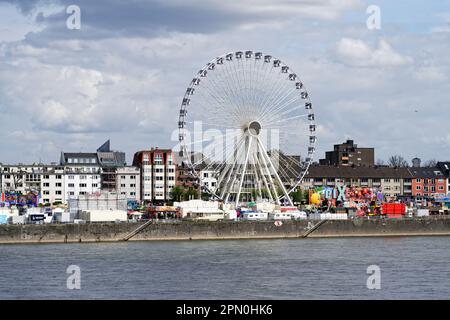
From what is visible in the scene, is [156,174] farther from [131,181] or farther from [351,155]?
[351,155]

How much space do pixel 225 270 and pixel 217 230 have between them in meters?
32.0

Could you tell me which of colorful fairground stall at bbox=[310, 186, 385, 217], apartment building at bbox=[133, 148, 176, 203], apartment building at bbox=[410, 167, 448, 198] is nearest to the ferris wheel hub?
colorful fairground stall at bbox=[310, 186, 385, 217]

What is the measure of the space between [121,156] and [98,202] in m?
64.3

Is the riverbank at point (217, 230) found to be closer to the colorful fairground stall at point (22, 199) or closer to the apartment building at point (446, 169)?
the colorful fairground stall at point (22, 199)

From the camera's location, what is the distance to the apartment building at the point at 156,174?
5659 inches

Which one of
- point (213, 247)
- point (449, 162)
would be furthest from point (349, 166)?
point (213, 247)

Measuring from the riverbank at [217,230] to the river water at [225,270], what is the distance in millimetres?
4039

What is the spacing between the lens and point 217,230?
276ft

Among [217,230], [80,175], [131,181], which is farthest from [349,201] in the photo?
[80,175]

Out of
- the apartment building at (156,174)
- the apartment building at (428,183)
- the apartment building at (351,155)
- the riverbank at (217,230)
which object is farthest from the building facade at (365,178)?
the riverbank at (217,230)

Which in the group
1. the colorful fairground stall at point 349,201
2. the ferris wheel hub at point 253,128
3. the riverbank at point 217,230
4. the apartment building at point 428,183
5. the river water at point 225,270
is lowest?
the river water at point 225,270

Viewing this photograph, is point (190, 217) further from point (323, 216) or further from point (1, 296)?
point (1, 296)

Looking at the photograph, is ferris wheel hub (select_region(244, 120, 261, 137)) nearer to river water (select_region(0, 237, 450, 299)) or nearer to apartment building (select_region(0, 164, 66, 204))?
river water (select_region(0, 237, 450, 299))

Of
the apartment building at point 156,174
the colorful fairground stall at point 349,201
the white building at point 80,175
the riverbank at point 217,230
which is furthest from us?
the apartment building at point 156,174
